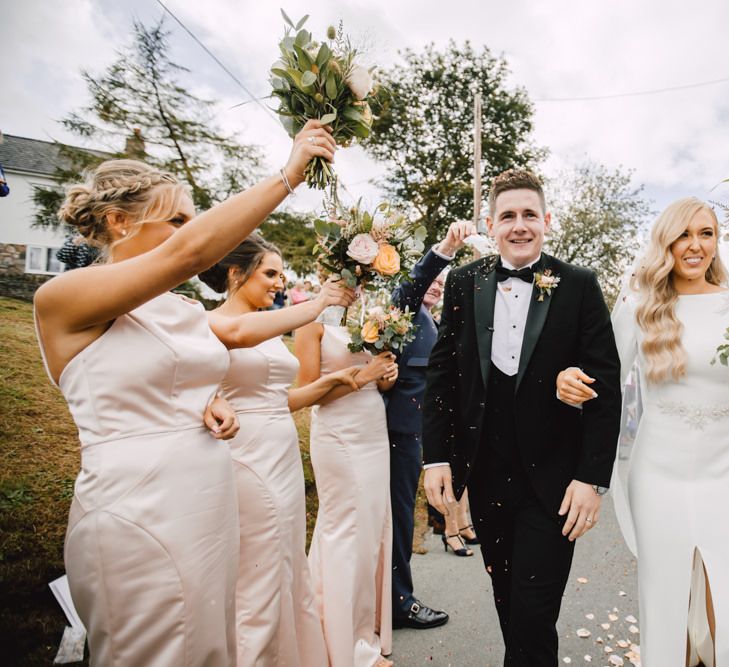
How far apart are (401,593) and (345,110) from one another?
3.41 metres

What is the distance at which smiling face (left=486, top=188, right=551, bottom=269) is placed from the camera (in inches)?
105

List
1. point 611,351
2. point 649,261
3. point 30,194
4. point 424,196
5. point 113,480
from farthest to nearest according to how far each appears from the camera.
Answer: point 424,196
point 30,194
point 649,261
point 611,351
point 113,480

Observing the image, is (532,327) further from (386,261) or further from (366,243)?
(366,243)

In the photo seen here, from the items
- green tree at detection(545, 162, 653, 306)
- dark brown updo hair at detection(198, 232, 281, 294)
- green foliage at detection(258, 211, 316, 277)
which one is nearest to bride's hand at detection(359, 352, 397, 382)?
dark brown updo hair at detection(198, 232, 281, 294)

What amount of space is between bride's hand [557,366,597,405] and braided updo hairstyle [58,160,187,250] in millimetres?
1865

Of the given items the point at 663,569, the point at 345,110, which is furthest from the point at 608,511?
the point at 345,110

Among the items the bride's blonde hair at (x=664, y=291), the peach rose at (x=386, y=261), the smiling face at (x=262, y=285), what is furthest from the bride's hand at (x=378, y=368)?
the bride's blonde hair at (x=664, y=291)

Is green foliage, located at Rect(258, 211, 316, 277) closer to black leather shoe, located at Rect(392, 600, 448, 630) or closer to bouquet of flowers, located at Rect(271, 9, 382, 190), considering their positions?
black leather shoe, located at Rect(392, 600, 448, 630)

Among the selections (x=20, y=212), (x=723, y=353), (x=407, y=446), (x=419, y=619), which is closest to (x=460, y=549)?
(x=419, y=619)

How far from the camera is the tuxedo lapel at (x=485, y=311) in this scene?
2.60m

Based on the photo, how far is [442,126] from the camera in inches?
1045

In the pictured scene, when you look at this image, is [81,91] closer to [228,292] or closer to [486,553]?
[228,292]

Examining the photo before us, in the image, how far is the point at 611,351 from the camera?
246cm

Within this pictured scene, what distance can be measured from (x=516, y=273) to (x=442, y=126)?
2642 centimetres
